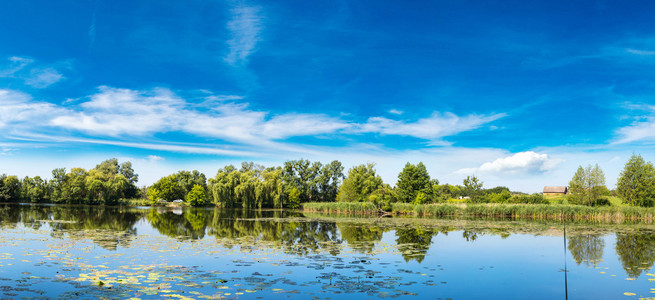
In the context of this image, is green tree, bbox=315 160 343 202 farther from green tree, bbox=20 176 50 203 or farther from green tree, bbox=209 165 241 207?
green tree, bbox=20 176 50 203

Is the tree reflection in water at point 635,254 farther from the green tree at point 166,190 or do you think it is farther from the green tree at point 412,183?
the green tree at point 166,190

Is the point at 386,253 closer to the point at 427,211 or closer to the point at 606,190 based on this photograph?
the point at 427,211

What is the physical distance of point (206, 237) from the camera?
18.4m

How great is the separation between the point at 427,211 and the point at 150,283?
134ft

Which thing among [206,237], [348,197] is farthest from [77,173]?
[206,237]

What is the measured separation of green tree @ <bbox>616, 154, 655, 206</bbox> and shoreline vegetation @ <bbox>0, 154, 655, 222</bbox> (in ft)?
0.32

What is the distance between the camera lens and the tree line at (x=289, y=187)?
51.7m

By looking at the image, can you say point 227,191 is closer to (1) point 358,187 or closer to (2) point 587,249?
(1) point 358,187

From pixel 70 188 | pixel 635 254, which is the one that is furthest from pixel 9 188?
pixel 635 254

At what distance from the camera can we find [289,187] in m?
74.2

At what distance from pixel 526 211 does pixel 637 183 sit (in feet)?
65.4

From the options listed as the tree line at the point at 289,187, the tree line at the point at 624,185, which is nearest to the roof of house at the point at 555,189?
the tree line at the point at 289,187

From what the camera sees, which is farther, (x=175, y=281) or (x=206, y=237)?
(x=206, y=237)

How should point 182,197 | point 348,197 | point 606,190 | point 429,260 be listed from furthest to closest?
point 182,197, point 348,197, point 606,190, point 429,260
